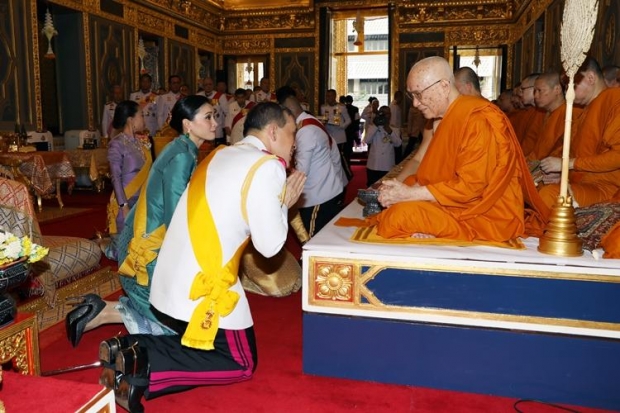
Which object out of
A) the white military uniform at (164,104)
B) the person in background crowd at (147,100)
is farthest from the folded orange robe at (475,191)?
the white military uniform at (164,104)

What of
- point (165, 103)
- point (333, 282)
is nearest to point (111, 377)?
point (333, 282)

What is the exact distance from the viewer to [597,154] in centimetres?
325

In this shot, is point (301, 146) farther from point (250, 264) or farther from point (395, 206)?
point (395, 206)

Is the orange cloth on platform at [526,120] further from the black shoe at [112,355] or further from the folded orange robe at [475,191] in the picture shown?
the black shoe at [112,355]

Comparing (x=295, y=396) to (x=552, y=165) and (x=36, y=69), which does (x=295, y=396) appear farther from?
(x=36, y=69)

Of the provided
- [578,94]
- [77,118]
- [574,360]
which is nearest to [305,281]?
[574,360]

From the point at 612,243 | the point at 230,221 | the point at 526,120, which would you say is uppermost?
the point at 526,120

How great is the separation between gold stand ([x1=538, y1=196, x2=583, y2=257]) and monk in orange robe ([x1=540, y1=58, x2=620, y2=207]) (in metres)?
0.82

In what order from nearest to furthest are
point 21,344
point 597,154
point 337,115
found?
1. point 21,344
2. point 597,154
3. point 337,115

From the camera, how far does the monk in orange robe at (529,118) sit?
5.31m

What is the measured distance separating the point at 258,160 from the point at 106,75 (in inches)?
357

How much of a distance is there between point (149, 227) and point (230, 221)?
74cm

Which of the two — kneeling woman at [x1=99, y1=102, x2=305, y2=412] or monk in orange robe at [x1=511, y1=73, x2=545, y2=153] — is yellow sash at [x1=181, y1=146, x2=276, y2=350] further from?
monk in orange robe at [x1=511, y1=73, x2=545, y2=153]

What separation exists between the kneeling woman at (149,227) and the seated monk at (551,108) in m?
2.59
